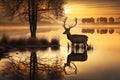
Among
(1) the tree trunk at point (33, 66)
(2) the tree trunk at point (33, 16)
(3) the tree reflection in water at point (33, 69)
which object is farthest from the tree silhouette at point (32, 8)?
(3) the tree reflection in water at point (33, 69)

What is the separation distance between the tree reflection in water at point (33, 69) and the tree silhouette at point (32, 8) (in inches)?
403

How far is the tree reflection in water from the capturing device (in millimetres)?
17591

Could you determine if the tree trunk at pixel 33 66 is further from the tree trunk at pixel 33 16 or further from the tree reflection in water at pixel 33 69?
the tree trunk at pixel 33 16

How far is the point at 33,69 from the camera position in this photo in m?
19.6

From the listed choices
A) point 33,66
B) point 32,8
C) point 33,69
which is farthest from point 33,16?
point 33,69

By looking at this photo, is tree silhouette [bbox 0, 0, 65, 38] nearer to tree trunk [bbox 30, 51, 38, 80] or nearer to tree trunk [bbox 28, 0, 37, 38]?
tree trunk [bbox 28, 0, 37, 38]

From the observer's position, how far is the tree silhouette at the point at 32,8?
1340 inches

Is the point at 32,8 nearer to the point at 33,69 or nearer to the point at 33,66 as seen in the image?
the point at 33,66

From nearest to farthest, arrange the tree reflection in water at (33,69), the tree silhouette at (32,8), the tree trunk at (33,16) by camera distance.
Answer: the tree reflection in water at (33,69)
the tree trunk at (33,16)
the tree silhouette at (32,8)

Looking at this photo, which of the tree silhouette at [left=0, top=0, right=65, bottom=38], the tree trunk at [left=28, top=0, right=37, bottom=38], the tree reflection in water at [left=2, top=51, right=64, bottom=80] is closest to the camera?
the tree reflection in water at [left=2, top=51, right=64, bottom=80]

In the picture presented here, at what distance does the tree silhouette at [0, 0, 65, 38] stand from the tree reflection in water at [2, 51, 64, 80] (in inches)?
403

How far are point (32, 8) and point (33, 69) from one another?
14824 mm

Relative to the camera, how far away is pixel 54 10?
35781 mm

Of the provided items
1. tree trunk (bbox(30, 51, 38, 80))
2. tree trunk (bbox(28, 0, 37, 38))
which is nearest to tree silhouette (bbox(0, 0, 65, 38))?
tree trunk (bbox(28, 0, 37, 38))
